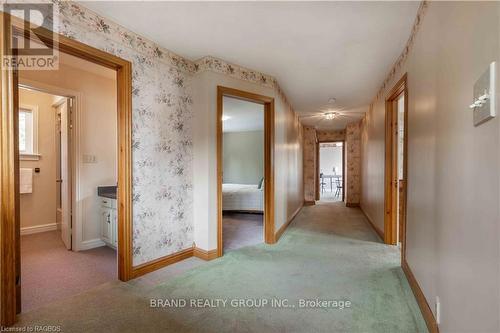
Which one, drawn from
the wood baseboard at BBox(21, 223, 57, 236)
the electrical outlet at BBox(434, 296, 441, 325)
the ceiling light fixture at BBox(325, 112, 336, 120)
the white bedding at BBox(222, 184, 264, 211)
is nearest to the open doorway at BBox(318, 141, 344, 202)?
the ceiling light fixture at BBox(325, 112, 336, 120)

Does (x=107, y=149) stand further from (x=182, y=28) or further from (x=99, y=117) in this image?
(x=182, y=28)

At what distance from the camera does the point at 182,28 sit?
228cm

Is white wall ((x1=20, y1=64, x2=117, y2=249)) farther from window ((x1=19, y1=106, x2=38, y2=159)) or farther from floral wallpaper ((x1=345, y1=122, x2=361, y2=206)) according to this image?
floral wallpaper ((x1=345, y1=122, x2=361, y2=206))

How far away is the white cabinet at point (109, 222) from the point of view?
3.10 metres

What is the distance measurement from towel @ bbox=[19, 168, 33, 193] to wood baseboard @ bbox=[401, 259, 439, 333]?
517cm

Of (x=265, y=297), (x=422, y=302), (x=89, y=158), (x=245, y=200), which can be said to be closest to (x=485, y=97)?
(x=422, y=302)

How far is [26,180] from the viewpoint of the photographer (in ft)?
12.8

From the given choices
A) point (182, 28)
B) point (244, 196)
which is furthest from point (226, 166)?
point (182, 28)

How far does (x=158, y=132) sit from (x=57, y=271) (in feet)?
5.76

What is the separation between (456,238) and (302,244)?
7.72ft

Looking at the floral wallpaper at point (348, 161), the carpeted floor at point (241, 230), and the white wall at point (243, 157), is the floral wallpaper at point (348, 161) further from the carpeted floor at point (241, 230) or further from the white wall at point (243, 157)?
the carpeted floor at point (241, 230)

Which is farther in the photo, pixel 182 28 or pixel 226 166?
pixel 226 166

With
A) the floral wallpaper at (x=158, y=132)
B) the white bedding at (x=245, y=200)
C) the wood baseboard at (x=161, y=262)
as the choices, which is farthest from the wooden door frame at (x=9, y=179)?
the white bedding at (x=245, y=200)

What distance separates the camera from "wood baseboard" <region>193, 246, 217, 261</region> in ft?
9.50
